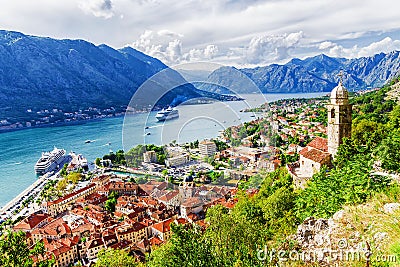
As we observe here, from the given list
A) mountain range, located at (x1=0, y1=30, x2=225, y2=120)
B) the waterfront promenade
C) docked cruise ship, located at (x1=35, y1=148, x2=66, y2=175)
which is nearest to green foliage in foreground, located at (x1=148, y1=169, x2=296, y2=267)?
the waterfront promenade

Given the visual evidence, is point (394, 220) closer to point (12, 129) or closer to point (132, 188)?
point (132, 188)

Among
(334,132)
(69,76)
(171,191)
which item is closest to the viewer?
(334,132)

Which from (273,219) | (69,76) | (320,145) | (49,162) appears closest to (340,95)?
(320,145)

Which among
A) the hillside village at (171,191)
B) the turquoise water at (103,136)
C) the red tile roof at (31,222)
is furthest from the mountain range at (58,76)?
the red tile roof at (31,222)

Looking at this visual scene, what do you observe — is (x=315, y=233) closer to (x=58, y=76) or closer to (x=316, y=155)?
(x=316, y=155)

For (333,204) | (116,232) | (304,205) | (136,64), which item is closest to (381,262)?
(333,204)

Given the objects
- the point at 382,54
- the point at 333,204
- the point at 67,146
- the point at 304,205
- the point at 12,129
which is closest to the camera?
the point at 333,204
